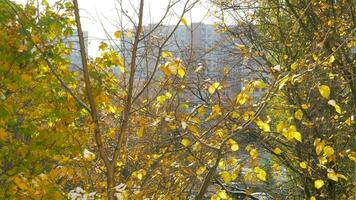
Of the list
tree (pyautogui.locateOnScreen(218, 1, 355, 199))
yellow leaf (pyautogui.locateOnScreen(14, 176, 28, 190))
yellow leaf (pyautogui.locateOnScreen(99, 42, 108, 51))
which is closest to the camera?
yellow leaf (pyautogui.locateOnScreen(14, 176, 28, 190))

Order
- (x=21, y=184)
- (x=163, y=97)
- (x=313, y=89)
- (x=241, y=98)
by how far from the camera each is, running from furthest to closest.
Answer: (x=313, y=89)
(x=163, y=97)
(x=241, y=98)
(x=21, y=184)

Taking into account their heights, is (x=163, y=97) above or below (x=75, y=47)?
below

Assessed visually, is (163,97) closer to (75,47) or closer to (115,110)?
(115,110)

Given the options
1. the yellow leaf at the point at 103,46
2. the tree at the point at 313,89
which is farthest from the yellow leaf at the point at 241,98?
the tree at the point at 313,89

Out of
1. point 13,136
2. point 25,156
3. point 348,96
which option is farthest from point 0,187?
point 348,96

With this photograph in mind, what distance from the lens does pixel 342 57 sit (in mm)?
7520

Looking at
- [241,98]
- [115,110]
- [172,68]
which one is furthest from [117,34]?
[241,98]

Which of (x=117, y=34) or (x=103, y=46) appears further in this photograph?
(x=103, y=46)

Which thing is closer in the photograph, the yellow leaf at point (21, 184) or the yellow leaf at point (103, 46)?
the yellow leaf at point (21, 184)

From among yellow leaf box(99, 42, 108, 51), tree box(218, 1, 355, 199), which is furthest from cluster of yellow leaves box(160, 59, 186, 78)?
tree box(218, 1, 355, 199)

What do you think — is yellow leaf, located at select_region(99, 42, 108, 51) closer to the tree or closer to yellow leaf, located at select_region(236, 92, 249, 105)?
yellow leaf, located at select_region(236, 92, 249, 105)

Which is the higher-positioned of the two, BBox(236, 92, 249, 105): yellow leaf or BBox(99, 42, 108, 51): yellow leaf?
BBox(99, 42, 108, 51): yellow leaf

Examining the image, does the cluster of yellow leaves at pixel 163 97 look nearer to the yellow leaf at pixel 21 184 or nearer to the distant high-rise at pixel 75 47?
the distant high-rise at pixel 75 47

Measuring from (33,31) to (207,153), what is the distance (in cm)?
181
